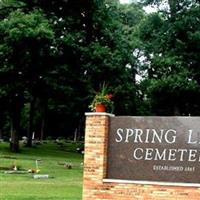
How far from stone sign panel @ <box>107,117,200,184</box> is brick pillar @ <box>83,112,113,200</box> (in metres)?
0.16

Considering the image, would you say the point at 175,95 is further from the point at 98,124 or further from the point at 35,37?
the point at 98,124

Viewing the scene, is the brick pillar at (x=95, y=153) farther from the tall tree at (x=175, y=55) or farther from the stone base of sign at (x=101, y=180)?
the tall tree at (x=175, y=55)

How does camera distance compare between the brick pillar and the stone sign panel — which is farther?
the brick pillar

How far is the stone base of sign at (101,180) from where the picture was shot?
12973mm

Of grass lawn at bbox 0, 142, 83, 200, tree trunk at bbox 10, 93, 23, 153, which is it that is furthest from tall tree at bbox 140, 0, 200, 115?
grass lawn at bbox 0, 142, 83, 200

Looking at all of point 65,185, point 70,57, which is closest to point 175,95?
point 70,57

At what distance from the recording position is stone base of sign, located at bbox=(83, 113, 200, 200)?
12973 mm

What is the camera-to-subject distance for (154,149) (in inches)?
516

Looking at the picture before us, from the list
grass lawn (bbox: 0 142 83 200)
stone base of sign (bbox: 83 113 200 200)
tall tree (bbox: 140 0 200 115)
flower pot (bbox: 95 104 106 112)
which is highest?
tall tree (bbox: 140 0 200 115)

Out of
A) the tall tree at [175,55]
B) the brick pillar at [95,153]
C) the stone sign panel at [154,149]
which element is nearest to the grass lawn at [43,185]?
the brick pillar at [95,153]

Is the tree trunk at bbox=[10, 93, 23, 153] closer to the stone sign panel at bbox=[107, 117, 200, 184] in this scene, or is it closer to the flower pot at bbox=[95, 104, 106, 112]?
the flower pot at bbox=[95, 104, 106, 112]

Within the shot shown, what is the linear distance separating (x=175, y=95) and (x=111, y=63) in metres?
4.58

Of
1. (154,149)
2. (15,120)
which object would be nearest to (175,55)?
(15,120)

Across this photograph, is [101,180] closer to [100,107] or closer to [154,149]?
[154,149]
